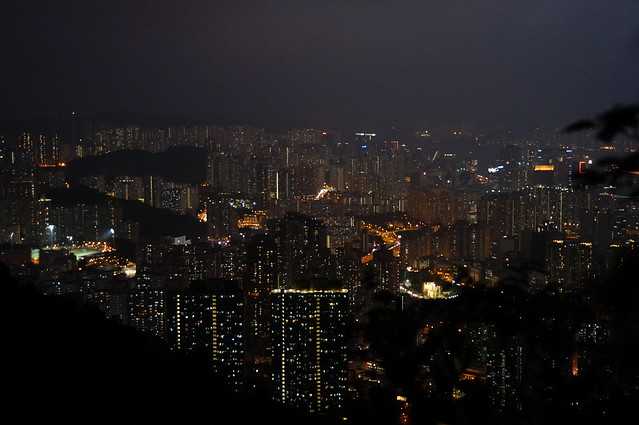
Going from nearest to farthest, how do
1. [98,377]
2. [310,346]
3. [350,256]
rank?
1. [98,377]
2. [310,346]
3. [350,256]

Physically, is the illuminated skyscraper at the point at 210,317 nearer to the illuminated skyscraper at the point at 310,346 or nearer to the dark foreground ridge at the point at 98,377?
the illuminated skyscraper at the point at 310,346

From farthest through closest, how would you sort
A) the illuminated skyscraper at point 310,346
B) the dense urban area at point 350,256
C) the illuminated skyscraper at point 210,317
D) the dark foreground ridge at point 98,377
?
the illuminated skyscraper at point 210,317 < the illuminated skyscraper at point 310,346 < the dense urban area at point 350,256 < the dark foreground ridge at point 98,377

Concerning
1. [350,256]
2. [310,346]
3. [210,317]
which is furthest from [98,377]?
[350,256]

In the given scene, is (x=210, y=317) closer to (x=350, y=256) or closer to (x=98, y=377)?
(x=350, y=256)

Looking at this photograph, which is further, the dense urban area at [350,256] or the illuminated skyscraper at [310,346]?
the illuminated skyscraper at [310,346]

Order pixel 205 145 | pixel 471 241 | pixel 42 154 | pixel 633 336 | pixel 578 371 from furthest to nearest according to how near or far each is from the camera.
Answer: pixel 205 145 < pixel 42 154 < pixel 471 241 < pixel 578 371 < pixel 633 336

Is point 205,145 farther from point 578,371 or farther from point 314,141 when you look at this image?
point 578,371

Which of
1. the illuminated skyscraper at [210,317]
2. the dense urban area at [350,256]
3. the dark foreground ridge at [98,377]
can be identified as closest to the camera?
the dark foreground ridge at [98,377]

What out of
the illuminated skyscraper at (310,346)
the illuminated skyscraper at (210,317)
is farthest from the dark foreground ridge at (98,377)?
the illuminated skyscraper at (210,317)

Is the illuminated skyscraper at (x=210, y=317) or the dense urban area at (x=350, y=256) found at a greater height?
the dense urban area at (x=350, y=256)

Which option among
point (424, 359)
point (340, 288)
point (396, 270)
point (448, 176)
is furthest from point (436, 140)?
point (424, 359)

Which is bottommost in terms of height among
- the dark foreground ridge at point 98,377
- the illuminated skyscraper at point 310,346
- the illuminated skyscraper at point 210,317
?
the illuminated skyscraper at point 210,317
